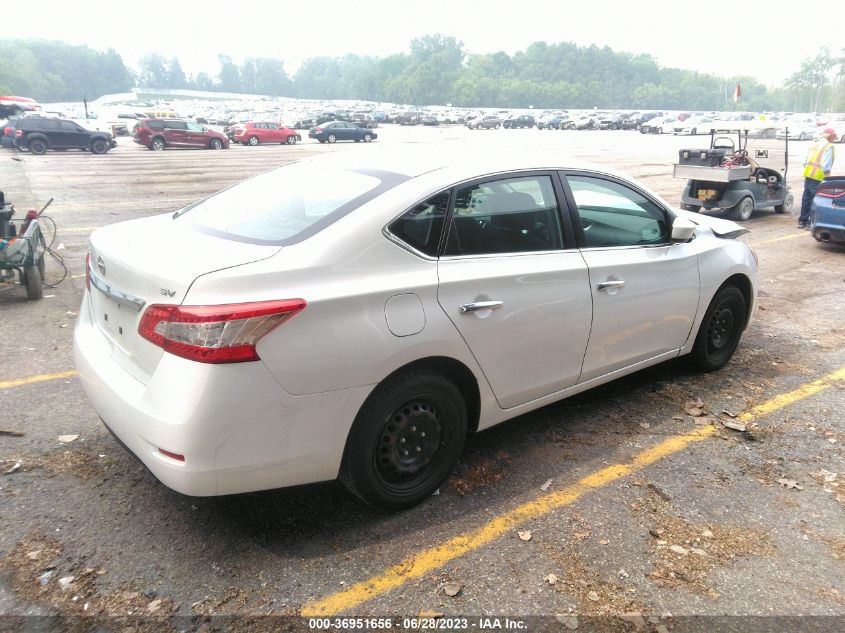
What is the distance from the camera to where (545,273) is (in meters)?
3.49

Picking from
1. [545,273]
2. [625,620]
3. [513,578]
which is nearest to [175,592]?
[513,578]

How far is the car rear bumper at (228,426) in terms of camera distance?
99.3 inches

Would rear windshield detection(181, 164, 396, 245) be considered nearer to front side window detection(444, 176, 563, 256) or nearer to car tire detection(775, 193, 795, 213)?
front side window detection(444, 176, 563, 256)

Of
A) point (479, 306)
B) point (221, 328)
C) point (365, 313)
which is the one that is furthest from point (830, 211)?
point (221, 328)

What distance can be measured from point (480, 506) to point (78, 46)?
627 feet

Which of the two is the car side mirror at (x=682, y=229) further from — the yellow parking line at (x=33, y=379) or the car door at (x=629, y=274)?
the yellow parking line at (x=33, y=379)

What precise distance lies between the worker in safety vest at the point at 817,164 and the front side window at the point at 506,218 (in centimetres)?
959

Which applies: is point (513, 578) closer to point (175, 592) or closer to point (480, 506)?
point (480, 506)

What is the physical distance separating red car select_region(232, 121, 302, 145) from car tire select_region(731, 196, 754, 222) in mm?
32767

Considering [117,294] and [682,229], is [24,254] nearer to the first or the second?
[117,294]

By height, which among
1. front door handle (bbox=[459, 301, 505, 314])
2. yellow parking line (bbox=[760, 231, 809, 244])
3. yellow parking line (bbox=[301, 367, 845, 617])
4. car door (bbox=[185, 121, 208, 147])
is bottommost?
yellow parking line (bbox=[301, 367, 845, 617])

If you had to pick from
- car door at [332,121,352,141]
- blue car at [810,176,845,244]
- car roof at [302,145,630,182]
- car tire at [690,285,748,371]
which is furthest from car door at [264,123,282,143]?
car tire at [690,285,748,371]

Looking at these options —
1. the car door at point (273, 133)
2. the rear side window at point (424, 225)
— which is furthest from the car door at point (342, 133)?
the rear side window at point (424, 225)

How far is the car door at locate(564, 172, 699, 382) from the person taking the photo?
3812 millimetres
